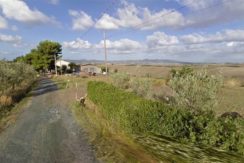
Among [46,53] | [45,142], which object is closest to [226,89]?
[45,142]

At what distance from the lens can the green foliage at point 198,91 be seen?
16.7 metres

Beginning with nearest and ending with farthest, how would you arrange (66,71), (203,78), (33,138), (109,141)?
(109,141)
(33,138)
(203,78)
(66,71)

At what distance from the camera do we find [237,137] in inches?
425

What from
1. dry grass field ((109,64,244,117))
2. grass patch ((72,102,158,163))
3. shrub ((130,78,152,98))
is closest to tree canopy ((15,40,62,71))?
dry grass field ((109,64,244,117))

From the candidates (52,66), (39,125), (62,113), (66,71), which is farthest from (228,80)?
(66,71)

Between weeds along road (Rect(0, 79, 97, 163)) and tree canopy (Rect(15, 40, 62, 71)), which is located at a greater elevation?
tree canopy (Rect(15, 40, 62, 71))

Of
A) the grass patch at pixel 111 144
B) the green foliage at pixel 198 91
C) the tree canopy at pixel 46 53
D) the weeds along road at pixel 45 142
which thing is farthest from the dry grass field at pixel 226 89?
the tree canopy at pixel 46 53

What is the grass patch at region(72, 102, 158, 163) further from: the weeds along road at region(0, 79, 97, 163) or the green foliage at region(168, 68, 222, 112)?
the green foliage at region(168, 68, 222, 112)

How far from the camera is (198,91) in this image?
16719 millimetres

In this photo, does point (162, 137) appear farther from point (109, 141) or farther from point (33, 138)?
point (33, 138)

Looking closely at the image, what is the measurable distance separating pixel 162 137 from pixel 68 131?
23.7 feet

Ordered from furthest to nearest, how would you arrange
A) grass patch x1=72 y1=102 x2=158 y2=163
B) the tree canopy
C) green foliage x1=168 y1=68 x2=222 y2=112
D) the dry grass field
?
the tree canopy
the dry grass field
green foliage x1=168 y1=68 x2=222 y2=112
grass patch x1=72 y1=102 x2=158 y2=163

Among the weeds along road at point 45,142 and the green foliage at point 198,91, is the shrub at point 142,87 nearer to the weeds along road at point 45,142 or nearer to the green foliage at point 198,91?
the weeds along road at point 45,142

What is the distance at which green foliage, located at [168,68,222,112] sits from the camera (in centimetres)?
1669
